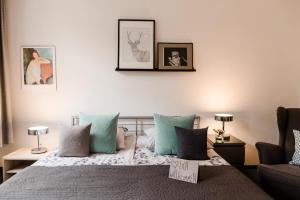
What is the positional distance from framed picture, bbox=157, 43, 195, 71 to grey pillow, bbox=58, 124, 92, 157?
135 centimetres

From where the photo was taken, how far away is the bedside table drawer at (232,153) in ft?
10.2

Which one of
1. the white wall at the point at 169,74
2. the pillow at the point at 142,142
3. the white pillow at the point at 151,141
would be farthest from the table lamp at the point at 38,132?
the white pillow at the point at 151,141

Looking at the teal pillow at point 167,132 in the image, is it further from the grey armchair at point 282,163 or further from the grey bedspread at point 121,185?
the grey armchair at point 282,163

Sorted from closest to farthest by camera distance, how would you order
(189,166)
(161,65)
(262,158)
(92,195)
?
(92,195)
(189,166)
(262,158)
(161,65)

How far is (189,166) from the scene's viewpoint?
2.09 meters

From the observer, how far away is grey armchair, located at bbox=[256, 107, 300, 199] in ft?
7.84

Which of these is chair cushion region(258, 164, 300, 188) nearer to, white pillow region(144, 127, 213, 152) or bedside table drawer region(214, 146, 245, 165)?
bedside table drawer region(214, 146, 245, 165)

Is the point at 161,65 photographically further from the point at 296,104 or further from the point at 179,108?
the point at 296,104

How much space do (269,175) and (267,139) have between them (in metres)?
1.25

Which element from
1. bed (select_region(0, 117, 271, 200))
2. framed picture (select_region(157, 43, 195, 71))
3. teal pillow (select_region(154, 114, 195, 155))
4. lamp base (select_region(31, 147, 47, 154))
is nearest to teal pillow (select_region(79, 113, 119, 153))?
bed (select_region(0, 117, 271, 200))

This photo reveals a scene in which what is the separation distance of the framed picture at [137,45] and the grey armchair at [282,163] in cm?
178

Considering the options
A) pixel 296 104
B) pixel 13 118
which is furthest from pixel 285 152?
pixel 13 118

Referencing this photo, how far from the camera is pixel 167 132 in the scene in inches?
112

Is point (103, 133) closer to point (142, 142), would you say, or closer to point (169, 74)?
point (142, 142)
